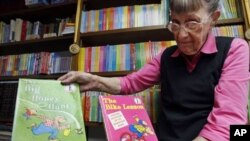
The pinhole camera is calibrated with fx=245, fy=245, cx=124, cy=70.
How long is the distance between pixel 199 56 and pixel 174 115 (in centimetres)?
25

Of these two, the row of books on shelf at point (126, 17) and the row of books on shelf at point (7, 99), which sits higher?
the row of books on shelf at point (126, 17)

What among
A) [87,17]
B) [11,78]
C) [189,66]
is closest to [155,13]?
[87,17]

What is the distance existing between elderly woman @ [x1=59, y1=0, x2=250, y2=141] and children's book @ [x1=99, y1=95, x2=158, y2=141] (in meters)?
0.12

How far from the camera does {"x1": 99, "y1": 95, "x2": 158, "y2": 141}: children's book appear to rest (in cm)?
81

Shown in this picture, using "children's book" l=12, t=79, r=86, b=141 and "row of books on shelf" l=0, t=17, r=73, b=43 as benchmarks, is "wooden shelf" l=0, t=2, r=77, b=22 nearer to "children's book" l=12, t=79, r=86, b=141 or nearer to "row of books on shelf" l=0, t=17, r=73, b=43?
"row of books on shelf" l=0, t=17, r=73, b=43

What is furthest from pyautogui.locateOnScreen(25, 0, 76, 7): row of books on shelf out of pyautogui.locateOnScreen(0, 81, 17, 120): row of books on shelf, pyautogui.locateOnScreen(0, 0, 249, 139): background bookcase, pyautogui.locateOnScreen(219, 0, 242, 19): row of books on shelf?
pyautogui.locateOnScreen(219, 0, 242, 19): row of books on shelf

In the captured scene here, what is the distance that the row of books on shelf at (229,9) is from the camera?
1395mm

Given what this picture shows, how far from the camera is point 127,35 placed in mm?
1599

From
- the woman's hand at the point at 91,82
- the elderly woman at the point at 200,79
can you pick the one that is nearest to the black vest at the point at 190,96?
the elderly woman at the point at 200,79

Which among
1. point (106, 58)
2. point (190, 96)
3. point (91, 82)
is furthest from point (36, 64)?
point (190, 96)

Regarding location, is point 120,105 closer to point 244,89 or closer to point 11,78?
point 244,89

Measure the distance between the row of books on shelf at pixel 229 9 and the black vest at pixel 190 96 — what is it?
1.75 feet

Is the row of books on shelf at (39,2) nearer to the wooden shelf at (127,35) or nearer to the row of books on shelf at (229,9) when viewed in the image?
the wooden shelf at (127,35)

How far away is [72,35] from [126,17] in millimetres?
410
